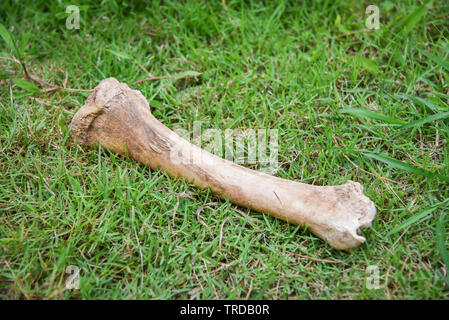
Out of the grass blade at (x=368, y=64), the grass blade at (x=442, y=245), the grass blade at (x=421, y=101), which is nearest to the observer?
the grass blade at (x=442, y=245)

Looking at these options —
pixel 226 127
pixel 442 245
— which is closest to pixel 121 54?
pixel 226 127

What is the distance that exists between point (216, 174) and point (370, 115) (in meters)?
1.11

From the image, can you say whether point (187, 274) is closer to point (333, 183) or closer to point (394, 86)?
point (333, 183)

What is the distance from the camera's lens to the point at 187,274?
6.57 ft

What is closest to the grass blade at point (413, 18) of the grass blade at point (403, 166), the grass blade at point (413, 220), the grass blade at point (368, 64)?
the grass blade at point (368, 64)

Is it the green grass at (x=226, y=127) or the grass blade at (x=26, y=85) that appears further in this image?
the grass blade at (x=26, y=85)

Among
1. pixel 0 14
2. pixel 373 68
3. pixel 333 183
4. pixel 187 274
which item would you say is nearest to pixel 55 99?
pixel 0 14

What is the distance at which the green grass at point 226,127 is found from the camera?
1.99m

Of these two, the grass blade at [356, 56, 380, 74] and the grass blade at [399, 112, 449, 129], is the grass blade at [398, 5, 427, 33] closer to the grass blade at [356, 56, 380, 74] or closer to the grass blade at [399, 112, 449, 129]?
the grass blade at [356, 56, 380, 74]

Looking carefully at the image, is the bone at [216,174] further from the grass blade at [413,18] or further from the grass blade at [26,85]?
the grass blade at [413,18]

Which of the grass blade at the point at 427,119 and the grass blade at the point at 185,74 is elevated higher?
the grass blade at the point at 427,119

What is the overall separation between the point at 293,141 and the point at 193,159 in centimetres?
75

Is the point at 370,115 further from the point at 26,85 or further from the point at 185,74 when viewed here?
the point at 26,85

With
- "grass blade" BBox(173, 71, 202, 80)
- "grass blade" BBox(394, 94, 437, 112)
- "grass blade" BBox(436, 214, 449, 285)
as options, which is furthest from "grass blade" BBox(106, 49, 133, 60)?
"grass blade" BBox(436, 214, 449, 285)
